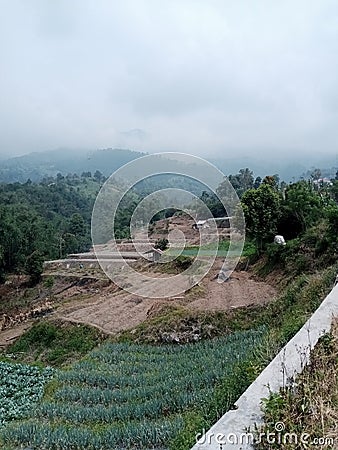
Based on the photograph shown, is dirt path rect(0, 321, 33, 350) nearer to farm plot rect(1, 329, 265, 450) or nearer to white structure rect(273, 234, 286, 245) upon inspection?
farm plot rect(1, 329, 265, 450)

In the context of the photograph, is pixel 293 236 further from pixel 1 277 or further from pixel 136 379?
pixel 1 277

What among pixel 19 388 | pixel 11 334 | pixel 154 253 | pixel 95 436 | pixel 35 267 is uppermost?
pixel 154 253

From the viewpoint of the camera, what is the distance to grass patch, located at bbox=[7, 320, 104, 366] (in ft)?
35.2

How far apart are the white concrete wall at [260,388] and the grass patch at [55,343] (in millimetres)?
7248

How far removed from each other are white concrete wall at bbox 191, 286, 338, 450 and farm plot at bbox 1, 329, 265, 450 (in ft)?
4.56

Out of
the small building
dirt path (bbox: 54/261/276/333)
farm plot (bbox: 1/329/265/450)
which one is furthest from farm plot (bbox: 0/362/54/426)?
the small building

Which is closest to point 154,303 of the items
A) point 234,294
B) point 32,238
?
point 234,294

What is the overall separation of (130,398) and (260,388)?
3349 mm

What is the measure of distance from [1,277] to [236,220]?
45.8 feet

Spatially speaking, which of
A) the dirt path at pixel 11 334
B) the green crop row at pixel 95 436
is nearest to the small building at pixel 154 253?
the dirt path at pixel 11 334

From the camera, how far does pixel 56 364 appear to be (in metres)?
10.4

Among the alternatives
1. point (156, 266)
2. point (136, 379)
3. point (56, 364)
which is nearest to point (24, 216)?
point (156, 266)

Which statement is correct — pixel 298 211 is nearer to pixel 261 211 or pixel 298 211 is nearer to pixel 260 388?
pixel 261 211

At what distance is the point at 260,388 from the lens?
11.2ft
